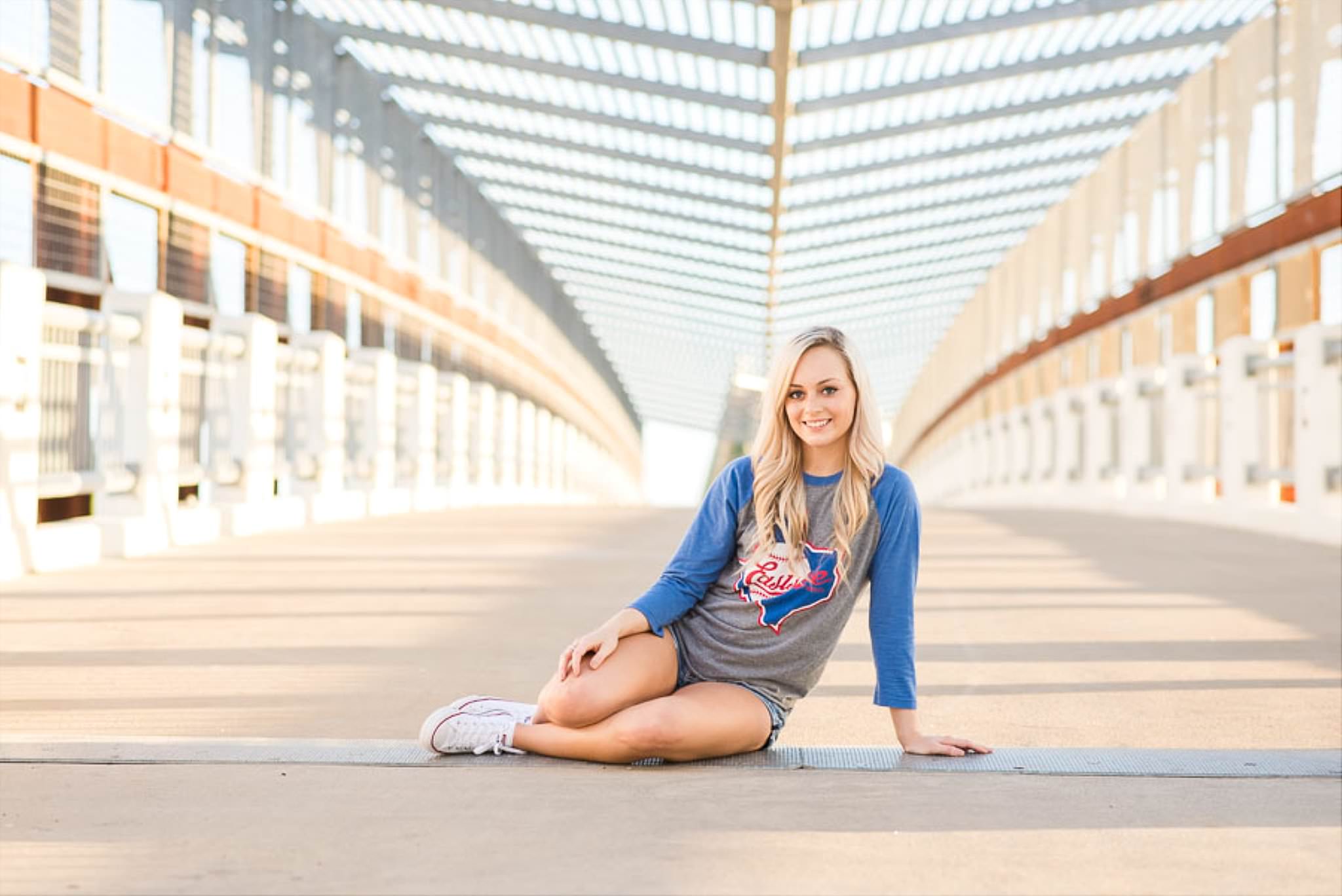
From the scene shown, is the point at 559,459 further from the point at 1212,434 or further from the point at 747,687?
the point at 747,687

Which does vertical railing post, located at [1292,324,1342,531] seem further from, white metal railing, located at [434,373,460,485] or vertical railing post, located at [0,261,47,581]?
white metal railing, located at [434,373,460,485]

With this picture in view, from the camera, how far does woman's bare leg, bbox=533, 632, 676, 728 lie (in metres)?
3.69

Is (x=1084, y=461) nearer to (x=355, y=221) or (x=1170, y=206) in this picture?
(x=1170, y=206)

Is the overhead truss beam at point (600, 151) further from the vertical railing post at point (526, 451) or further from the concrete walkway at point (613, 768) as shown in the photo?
the concrete walkway at point (613, 768)

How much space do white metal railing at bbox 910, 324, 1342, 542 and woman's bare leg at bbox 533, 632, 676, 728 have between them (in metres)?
8.49

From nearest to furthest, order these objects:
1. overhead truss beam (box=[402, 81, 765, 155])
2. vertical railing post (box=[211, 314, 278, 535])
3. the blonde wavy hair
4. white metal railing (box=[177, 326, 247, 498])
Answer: the blonde wavy hair < white metal railing (box=[177, 326, 247, 498]) < vertical railing post (box=[211, 314, 278, 535]) < overhead truss beam (box=[402, 81, 765, 155])

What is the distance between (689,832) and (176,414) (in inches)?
338

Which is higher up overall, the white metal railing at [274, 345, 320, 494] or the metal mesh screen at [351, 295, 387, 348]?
the metal mesh screen at [351, 295, 387, 348]

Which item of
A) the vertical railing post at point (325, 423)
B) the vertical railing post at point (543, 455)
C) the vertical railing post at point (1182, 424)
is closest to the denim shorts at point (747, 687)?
the vertical railing post at point (325, 423)

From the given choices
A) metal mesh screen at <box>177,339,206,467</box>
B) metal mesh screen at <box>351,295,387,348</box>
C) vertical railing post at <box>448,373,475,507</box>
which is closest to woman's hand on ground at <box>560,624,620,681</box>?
metal mesh screen at <box>177,339,206,467</box>

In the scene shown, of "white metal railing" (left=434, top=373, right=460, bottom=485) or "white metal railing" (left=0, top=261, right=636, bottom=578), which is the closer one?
"white metal railing" (left=0, top=261, right=636, bottom=578)

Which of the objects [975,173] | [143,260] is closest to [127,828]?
[143,260]

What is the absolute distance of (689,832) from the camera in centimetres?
293

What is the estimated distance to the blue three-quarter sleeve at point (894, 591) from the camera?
3756mm
